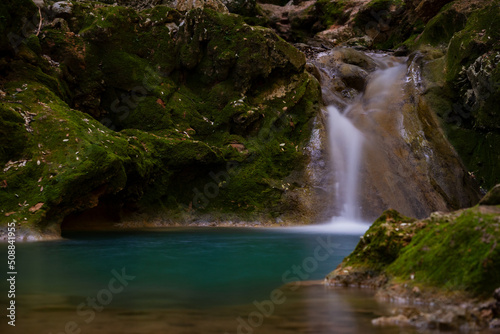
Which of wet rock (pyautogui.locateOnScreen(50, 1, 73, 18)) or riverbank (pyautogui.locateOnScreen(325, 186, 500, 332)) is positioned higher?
wet rock (pyautogui.locateOnScreen(50, 1, 73, 18))

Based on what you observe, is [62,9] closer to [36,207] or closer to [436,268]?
[36,207]

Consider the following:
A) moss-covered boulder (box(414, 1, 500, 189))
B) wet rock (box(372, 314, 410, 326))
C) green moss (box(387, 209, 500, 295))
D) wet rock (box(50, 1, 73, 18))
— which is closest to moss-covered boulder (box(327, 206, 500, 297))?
green moss (box(387, 209, 500, 295))

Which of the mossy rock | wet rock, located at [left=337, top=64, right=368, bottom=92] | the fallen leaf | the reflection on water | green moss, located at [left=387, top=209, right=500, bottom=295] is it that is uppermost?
wet rock, located at [left=337, top=64, right=368, bottom=92]

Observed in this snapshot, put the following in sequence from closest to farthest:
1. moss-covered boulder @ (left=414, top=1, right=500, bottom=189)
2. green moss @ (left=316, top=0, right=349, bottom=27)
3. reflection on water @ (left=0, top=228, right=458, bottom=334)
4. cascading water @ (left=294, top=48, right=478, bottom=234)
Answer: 1. reflection on water @ (left=0, top=228, right=458, bottom=334)
2. cascading water @ (left=294, top=48, right=478, bottom=234)
3. moss-covered boulder @ (left=414, top=1, right=500, bottom=189)
4. green moss @ (left=316, top=0, right=349, bottom=27)

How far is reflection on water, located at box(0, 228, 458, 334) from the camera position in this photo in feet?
11.0

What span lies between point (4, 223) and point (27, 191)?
0.79 meters

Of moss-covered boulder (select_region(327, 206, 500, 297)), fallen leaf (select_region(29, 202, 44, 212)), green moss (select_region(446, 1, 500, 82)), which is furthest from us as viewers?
green moss (select_region(446, 1, 500, 82))

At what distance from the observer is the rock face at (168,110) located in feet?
34.2

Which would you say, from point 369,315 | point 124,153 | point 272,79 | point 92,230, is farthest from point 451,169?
point 369,315

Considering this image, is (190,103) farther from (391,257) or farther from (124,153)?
(391,257)

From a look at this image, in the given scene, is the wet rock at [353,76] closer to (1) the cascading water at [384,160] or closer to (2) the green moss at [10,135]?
(1) the cascading water at [384,160]

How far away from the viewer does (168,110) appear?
14438 mm

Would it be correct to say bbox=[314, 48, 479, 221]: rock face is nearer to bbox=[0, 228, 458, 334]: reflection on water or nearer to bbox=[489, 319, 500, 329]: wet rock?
bbox=[0, 228, 458, 334]: reflection on water

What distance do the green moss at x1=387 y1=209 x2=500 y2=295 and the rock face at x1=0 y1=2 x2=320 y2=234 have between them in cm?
729
